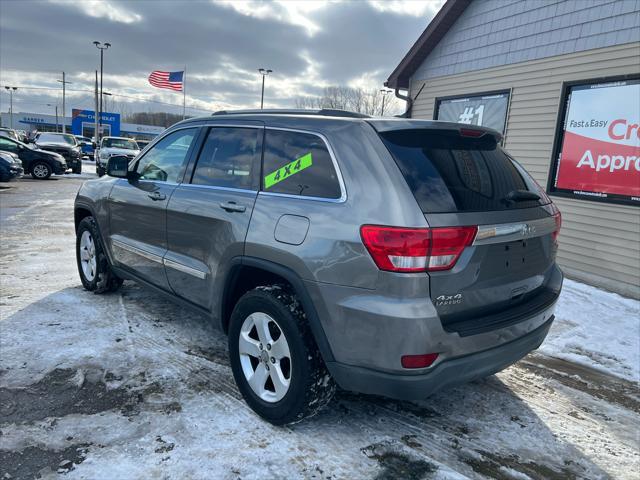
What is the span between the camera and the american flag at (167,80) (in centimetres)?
2786

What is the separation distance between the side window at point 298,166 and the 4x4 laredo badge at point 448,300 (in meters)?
0.74

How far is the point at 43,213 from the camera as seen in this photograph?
10.2 meters

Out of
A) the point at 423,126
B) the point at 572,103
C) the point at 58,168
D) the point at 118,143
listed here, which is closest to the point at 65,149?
the point at 118,143

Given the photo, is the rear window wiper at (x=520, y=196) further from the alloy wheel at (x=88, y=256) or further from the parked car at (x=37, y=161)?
the parked car at (x=37, y=161)

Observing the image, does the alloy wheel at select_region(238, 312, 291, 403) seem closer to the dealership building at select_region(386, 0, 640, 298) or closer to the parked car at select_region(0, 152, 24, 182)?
the dealership building at select_region(386, 0, 640, 298)

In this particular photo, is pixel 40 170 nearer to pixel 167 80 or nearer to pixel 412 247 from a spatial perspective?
pixel 167 80

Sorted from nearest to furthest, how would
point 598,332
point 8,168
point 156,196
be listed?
point 156,196, point 598,332, point 8,168

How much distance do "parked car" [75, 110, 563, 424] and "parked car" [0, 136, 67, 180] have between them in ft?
58.0

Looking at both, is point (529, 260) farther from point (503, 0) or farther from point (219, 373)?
point (503, 0)

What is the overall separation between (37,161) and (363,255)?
19.5 m

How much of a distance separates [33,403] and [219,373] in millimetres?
1165

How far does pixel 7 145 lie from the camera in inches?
688

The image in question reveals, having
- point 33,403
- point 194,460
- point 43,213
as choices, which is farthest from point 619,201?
point 43,213

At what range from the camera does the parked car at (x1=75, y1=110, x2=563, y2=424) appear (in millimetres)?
2301
